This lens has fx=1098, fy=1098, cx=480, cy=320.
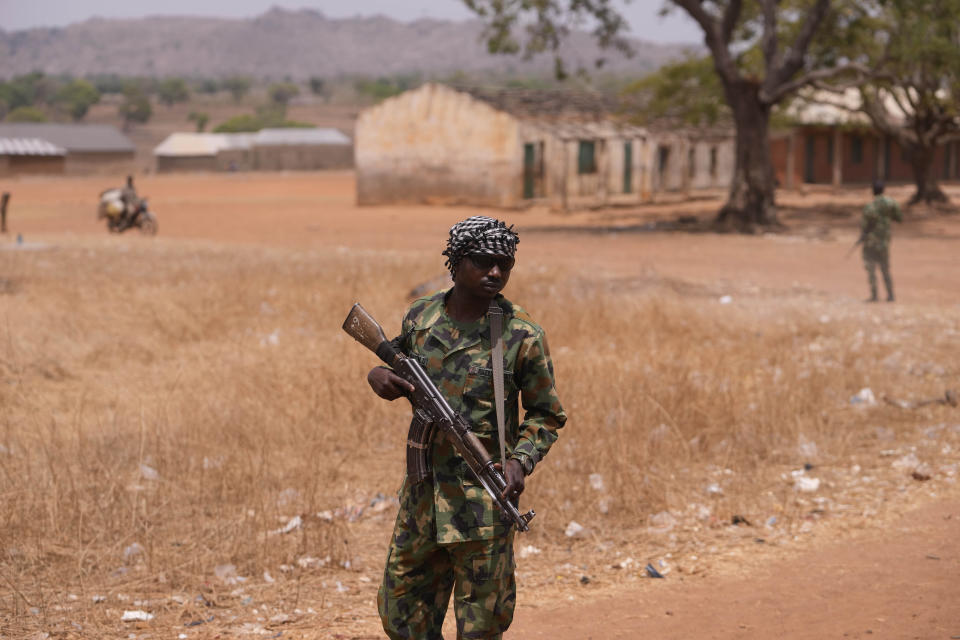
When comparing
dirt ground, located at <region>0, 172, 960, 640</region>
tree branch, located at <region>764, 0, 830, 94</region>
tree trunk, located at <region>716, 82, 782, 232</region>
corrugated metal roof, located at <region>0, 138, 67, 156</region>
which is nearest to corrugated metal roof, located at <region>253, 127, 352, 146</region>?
corrugated metal roof, located at <region>0, 138, 67, 156</region>

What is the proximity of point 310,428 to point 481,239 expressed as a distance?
4049mm

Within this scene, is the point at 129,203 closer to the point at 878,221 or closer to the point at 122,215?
the point at 122,215

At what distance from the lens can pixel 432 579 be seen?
3414mm

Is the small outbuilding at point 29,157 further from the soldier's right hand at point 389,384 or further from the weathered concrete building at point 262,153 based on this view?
the soldier's right hand at point 389,384

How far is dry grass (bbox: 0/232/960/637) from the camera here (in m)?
5.03

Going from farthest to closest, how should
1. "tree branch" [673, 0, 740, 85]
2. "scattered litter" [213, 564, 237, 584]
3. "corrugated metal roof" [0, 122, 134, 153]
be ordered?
"corrugated metal roof" [0, 122, 134, 153] < "tree branch" [673, 0, 740, 85] < "scattered litter" [213, 564, 237, 584]

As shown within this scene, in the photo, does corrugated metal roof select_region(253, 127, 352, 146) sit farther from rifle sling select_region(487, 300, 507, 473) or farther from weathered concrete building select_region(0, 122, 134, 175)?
rifle sling select_region(487, 300, 507, 473)

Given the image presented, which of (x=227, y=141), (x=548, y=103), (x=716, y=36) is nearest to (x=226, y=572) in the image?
(x=716, y=36)

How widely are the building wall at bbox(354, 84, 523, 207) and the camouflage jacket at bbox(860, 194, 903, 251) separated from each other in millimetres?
18396

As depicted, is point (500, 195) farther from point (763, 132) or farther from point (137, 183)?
point (137, 183)

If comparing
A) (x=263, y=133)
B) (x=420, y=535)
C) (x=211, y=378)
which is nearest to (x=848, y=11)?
(x=211, y=378)

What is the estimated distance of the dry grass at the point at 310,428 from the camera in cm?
503

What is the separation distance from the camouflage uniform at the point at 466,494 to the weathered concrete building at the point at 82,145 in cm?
5185

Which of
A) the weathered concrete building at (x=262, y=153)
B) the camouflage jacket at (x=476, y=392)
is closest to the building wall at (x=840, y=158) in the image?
the weathered concrete building at (x=262, y=153)
